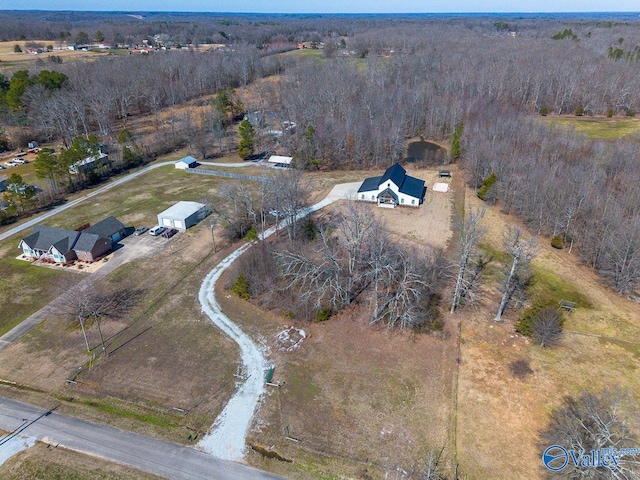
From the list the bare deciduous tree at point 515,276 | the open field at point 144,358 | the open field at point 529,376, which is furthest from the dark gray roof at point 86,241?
the bare deciduous tree at point 515,276

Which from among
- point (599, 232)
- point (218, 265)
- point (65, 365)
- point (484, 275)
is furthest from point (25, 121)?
point (599, 232)

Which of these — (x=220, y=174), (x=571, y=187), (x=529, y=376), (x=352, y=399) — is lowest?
(x=529, y=376)

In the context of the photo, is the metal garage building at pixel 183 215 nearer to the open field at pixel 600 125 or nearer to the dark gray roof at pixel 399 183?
the dark gray roof at pixel 399 183

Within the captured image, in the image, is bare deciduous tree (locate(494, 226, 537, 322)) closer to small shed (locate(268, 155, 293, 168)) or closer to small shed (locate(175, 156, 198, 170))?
small shed (locate(268, 155, 293, 168))

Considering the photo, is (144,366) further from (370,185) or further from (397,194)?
(370,185)

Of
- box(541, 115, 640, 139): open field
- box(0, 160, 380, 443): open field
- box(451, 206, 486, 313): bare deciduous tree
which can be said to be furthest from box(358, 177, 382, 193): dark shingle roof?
box(541, 115, 640, 139): open field

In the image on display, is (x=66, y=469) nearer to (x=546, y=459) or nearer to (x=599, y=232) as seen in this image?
(x=546, y=459)

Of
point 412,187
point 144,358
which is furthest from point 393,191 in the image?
point 144,358
